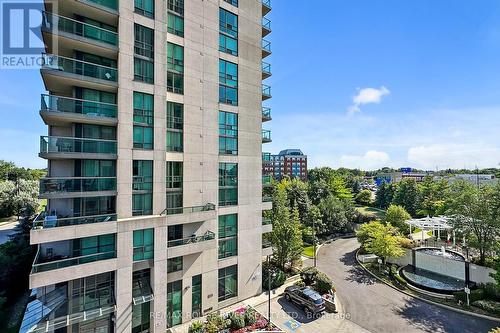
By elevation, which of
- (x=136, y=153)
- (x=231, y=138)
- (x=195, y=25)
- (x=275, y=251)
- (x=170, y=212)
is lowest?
(x=275, y=251)

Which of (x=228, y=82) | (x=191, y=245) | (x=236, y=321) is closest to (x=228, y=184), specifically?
(x=191, y=245)

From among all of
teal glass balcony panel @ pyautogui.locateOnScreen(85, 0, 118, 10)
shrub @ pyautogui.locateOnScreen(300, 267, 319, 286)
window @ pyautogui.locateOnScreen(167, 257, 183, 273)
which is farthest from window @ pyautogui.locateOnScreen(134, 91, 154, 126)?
shrub @ pyautogui.locateOnScreen(300, 267, 319, 286)

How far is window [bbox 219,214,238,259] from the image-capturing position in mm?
21500

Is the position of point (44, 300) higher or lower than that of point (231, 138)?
lower

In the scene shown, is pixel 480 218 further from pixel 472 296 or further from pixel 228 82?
pixel 228 82

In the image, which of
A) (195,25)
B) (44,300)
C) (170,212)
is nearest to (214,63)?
(195,25)

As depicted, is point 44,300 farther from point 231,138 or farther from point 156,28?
point 156,28

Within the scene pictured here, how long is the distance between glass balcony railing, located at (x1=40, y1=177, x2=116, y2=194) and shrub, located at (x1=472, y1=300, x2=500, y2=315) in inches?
1184

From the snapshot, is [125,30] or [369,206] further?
[369,206]

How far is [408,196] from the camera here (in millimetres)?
59469

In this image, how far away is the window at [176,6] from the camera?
19.1 m

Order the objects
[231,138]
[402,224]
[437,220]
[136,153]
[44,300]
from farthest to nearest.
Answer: [402,224], [437,220], [231,138], [136,153], [44,300]

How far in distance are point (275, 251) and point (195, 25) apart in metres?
23.9

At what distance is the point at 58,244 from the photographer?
16.7 m
